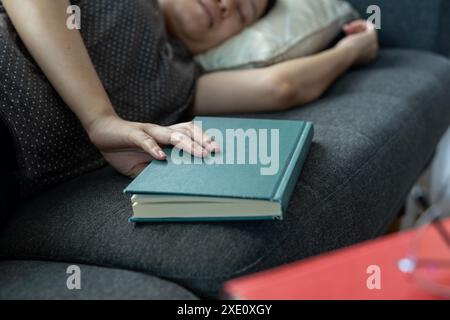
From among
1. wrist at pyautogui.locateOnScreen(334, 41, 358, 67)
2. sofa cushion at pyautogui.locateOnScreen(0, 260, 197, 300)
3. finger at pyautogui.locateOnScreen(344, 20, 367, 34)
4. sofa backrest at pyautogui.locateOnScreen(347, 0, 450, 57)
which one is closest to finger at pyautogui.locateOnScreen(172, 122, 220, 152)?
sofa cushion at pyautogui.locateOnScreen(0, 260, 197, 300)

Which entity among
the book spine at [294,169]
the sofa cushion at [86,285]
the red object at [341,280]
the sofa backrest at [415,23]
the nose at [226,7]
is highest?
the nose at [226,7]

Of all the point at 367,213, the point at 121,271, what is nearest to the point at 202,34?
the point at 367,213

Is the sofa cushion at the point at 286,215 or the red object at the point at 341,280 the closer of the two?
the red object at the point at 341,280

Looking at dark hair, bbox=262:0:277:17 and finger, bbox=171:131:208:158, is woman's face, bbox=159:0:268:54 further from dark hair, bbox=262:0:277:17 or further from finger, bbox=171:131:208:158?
finger, bbox=171:131:208:158

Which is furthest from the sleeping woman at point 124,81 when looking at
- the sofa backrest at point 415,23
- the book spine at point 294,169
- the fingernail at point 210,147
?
the sofa backrest at point 415,23

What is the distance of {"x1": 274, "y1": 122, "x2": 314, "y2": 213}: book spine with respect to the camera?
2.35 ft

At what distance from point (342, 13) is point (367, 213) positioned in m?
0.81

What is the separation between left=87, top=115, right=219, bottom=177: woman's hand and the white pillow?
0.50m

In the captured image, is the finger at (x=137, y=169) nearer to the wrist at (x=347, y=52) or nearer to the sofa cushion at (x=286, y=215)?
the sofa cushion at (x=286, y=215)

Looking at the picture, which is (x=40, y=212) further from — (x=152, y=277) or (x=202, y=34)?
(x=202, y=34)

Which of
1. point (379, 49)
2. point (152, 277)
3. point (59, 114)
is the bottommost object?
point (379, 49)

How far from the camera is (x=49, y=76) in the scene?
925 millimetres

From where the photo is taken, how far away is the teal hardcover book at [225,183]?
0.71m

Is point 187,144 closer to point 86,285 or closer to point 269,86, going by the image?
point 86,285
